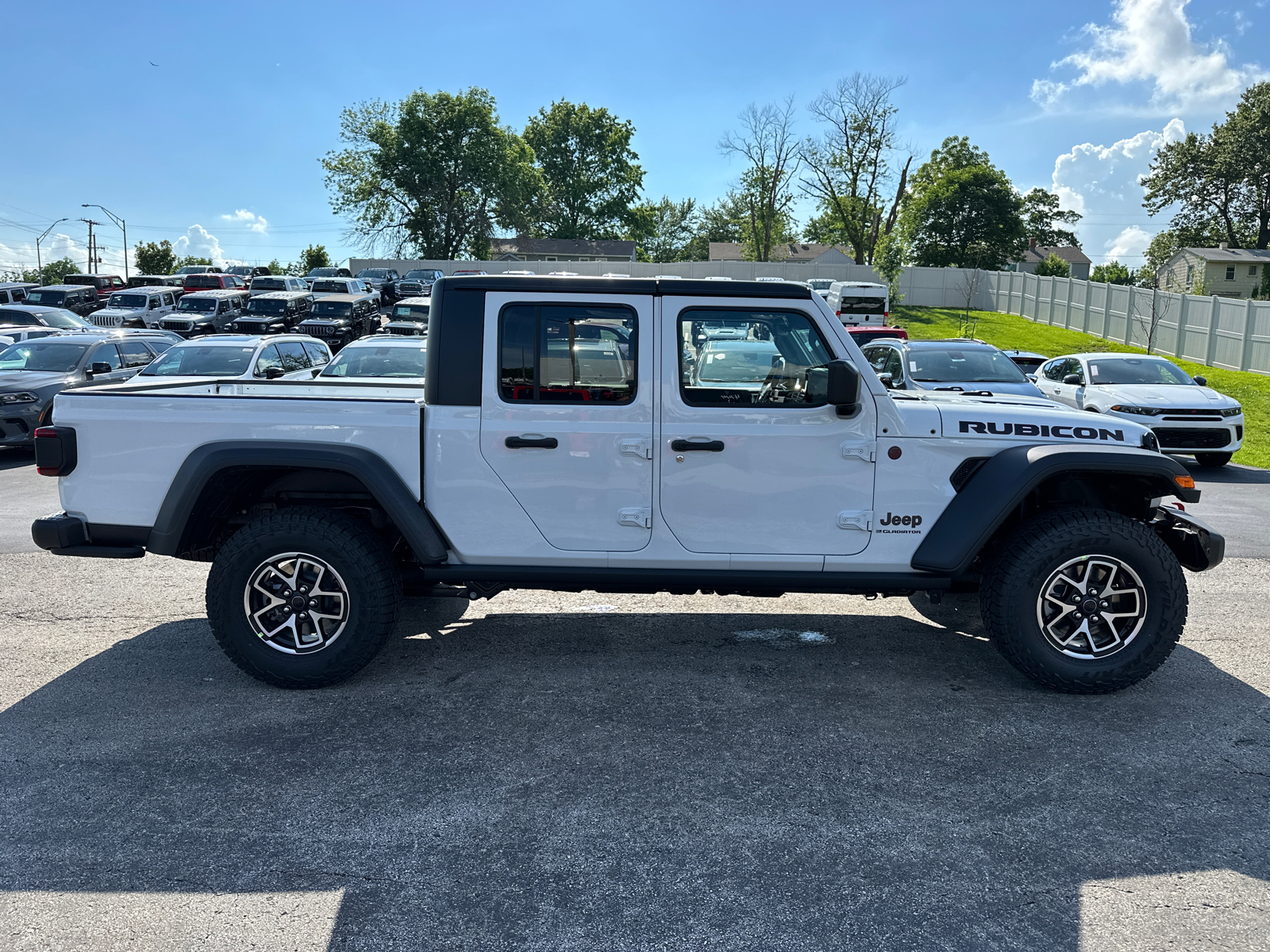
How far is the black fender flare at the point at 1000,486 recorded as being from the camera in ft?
15.3

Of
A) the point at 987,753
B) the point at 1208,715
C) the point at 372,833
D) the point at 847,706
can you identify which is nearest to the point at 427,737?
the point at 372,833

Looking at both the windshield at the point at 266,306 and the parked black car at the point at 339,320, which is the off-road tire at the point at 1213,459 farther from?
the windshield at the point at 266,306

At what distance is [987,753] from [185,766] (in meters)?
3.53

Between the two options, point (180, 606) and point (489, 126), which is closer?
point (180, 606)

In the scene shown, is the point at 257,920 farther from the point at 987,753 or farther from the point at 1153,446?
the point at 1153,446

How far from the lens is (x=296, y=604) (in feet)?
16.1

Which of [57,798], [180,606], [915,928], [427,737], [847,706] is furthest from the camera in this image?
[180,606]

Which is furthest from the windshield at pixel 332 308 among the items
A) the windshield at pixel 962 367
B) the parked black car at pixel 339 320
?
the windshield at pixel 962 367

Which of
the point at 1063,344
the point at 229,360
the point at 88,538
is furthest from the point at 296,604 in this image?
the point at 1063,344

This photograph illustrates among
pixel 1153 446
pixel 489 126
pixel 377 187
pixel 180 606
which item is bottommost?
pixel 180 606

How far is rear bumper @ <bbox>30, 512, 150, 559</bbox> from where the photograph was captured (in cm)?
490

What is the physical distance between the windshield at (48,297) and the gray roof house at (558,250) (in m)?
36.3

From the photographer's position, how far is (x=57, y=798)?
3.81 metres

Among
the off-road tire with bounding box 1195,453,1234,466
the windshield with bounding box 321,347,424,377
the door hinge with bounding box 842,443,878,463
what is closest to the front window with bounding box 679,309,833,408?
the door hinge with bounding box 842,443,878,463
